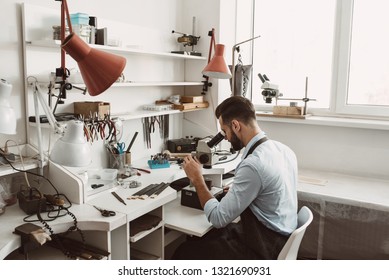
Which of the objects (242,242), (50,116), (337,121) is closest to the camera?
(50,116)

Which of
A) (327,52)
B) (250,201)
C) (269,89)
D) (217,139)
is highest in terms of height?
(327,52)

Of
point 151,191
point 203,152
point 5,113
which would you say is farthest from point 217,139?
point 5,113

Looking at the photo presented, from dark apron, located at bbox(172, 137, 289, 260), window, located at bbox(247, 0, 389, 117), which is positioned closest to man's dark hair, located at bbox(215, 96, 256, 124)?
dark apron, located at bbox(172, 137, 289, 260)

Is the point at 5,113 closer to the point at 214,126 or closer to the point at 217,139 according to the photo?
the point at 217,139

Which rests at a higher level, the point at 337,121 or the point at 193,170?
the point at 337,121

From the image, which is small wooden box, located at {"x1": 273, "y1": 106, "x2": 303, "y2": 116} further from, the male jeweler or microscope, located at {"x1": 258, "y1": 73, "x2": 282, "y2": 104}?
the male jeweler

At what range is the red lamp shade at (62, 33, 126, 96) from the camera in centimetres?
126

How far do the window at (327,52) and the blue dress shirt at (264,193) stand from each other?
62.3 inches

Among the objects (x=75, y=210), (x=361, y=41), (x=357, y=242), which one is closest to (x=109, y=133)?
(x=75, y=210)

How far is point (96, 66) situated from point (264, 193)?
92cm

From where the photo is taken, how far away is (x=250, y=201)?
1.70 m

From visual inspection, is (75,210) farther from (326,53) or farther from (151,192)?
(326,53)

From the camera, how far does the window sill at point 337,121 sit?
2787 mm

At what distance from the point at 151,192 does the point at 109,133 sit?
0.59 metres
